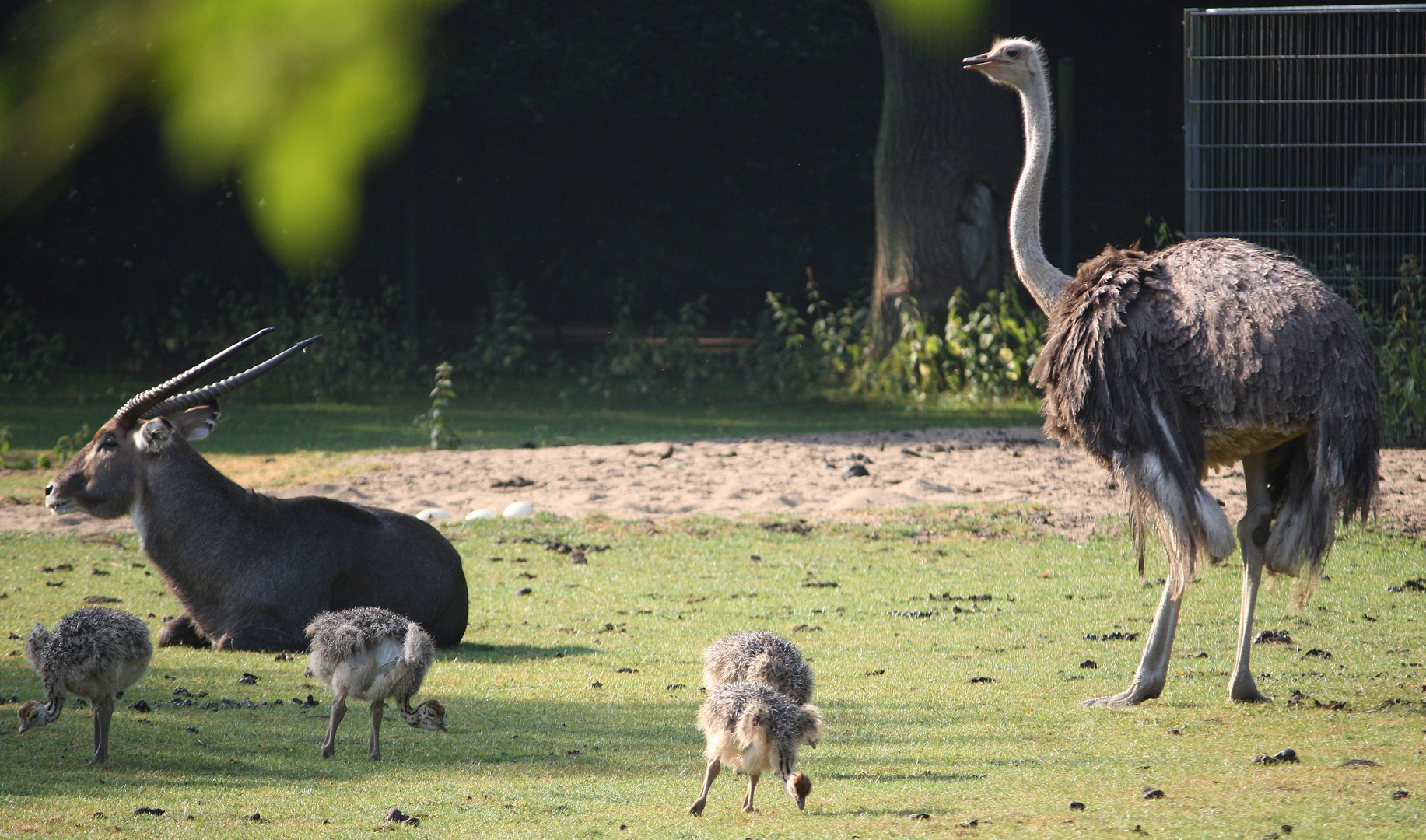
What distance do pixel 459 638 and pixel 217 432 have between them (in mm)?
8098

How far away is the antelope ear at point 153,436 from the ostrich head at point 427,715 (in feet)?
8.41

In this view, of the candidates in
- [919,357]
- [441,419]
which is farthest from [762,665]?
[919,357]

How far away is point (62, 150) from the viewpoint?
644 inches

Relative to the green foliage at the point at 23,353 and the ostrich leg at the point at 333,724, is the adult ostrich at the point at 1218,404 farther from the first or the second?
the green foliage at the point at 23,353

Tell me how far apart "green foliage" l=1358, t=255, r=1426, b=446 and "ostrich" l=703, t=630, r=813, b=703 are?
7802 mm

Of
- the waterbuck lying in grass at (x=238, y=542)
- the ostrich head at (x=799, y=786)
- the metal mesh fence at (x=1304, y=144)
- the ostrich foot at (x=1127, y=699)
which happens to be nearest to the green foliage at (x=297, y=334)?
the waterbuck lying in grass at (x=238, y=542)

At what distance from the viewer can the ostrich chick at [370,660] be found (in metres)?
4.61

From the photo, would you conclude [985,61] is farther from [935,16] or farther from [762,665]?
[935,16]

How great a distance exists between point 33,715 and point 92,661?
1.55 feet

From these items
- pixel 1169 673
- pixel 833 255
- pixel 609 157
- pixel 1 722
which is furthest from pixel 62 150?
pixel 1169 673

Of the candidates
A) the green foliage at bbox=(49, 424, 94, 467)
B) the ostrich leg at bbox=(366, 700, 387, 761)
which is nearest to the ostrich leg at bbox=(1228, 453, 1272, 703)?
the ostrich leg at bbox=(366, 700, 387, 761)

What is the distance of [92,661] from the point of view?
4.45 metres

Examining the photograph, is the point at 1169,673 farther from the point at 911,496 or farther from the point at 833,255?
the point at 833,255

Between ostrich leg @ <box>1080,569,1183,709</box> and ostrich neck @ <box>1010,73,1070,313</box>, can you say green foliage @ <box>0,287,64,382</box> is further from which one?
ostrich leg @ <box>1080,569,1183,709</box>
